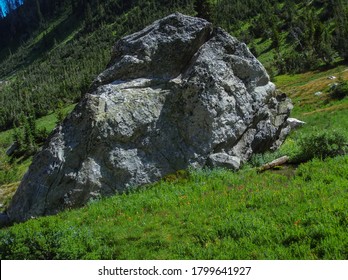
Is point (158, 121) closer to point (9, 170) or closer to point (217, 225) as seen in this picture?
point (217, 225)

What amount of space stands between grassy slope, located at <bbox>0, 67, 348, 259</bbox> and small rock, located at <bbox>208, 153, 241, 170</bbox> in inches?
68.5

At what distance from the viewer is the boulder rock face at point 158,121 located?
56.6ft

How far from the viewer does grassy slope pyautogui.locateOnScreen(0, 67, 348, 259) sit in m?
8.66

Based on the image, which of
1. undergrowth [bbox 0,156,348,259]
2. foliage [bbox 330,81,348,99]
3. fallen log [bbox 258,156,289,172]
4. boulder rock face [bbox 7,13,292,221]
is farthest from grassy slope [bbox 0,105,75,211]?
foliage [bbox 330,81,348,99]

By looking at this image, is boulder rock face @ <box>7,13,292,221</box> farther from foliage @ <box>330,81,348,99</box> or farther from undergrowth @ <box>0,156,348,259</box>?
foliage @ <box>330,81,348,99</box>

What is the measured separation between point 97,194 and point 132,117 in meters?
4.35

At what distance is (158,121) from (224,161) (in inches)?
164

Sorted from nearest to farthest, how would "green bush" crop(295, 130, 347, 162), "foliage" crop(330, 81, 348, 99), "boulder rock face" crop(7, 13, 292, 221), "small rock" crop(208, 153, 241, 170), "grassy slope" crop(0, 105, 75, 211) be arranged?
"green bush" crop(295, 130, 347, 162) < "boulder rock face" crop(7, 13, 292, 221) < "small rock" crop(208, 153, 241, 170) < "foliage" crop(330, 81, 348, 99) < "grassy slope" crop(0, 105, 75, 211)

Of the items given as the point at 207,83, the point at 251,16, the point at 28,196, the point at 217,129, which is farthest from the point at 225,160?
the point at 251,16

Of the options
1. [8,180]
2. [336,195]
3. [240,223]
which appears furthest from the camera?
[8,180]

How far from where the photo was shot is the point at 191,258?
8.87m

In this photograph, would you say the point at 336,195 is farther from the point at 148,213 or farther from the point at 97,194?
the point at 97,194

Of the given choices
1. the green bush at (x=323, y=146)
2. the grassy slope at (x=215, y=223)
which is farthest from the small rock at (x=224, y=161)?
the green bush at (x=323, y=146)

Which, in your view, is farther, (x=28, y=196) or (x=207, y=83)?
(x=207, y=83)
